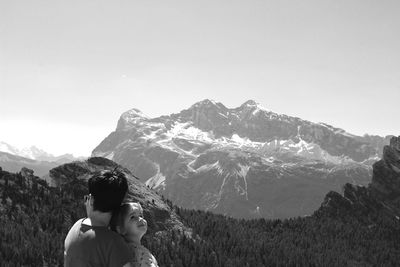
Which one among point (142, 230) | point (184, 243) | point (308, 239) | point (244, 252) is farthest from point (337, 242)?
point (142, 230)

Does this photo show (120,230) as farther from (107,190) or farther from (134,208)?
(107,190)

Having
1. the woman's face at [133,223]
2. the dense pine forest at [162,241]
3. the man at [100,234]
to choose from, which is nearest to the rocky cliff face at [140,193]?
the dense pine forest at [162,241]

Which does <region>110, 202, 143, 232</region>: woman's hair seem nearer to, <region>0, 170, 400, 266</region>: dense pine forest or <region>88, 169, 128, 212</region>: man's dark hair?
<region>88, 169, 128, 212</region>: man's dark hair

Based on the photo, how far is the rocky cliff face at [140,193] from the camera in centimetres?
7744

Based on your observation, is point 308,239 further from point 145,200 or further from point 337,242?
point 145,200

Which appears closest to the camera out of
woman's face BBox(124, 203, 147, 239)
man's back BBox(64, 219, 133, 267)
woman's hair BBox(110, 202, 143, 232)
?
man's back BBox(64, 219, 133, 267)

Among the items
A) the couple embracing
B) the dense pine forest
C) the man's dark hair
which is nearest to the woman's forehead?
the couple embracing

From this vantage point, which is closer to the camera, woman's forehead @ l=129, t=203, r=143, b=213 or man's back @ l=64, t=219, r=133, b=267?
man's back @ l=64, t=219, r=133, b=267

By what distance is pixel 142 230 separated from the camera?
878 centimetres

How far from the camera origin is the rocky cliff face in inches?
3049

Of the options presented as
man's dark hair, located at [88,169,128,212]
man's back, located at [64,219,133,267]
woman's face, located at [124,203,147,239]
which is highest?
man's dark hair, located at [88,169,128,212]

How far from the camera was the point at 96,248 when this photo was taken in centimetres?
836

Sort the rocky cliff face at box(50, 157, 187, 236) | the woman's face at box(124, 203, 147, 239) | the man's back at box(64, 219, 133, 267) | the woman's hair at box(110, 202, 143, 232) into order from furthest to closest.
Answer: the rocky cliff face at box(50, 157, 187, 236) < the woman's hair at box(110, 202, 143, 232) < the woman's face at box(124, 203, 147, 239) < the man's back at box(64, 219, 133, 267)

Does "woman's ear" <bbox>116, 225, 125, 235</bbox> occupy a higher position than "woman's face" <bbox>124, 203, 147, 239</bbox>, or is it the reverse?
"woman's face" <bbox>124, 203, 147, 239</bbox>
